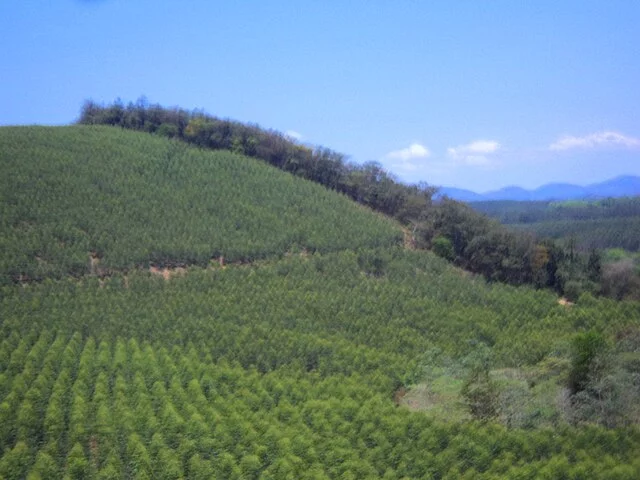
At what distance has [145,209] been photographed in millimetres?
41969

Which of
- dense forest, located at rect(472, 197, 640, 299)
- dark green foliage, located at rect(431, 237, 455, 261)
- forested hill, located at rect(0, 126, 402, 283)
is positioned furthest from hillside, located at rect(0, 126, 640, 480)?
dense forest, located at rect(472, 197, 640, 299)

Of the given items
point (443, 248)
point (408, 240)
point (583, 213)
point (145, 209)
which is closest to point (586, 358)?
point (443, 248)

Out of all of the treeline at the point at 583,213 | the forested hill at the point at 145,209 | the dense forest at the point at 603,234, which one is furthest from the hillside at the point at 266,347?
the treeline at the point at 583,213

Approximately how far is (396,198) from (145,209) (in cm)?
2254

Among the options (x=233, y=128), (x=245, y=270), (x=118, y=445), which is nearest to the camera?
(x=118, y=445)

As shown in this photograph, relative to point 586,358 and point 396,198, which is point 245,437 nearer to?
point 586,358

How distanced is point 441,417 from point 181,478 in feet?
25.9

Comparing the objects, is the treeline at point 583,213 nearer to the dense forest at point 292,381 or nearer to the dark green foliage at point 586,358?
the dense forest at point 292,381

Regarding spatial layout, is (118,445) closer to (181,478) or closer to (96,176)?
(181,478)

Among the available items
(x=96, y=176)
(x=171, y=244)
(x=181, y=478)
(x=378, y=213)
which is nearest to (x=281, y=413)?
(x=181, y=478)

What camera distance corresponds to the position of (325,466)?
611 inches

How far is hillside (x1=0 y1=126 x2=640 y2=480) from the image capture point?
15.7 metres

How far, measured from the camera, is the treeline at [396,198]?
42375mm

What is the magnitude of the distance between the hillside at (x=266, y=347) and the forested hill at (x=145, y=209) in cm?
19
